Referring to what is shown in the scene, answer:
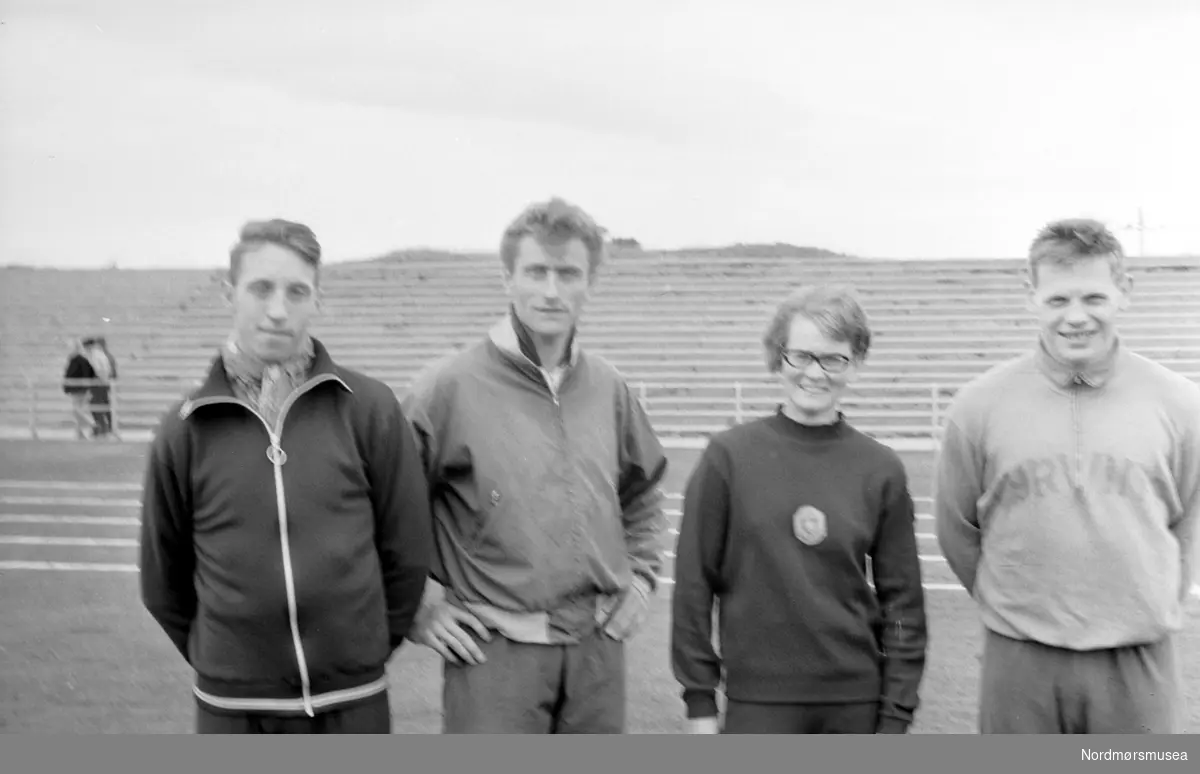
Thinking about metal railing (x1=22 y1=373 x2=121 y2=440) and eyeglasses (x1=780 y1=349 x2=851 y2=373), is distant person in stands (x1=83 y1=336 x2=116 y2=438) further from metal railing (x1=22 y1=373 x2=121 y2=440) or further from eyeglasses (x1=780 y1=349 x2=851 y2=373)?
eyeglasses (x1=780 y1=349 x2=851 y2=373)

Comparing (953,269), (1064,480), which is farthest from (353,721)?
(953,269)

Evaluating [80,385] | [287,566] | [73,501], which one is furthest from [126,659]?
[80,385]

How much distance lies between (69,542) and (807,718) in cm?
727

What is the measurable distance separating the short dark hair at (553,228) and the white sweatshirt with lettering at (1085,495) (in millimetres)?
999

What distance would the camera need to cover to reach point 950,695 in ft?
15.5

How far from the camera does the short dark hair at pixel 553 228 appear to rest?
283 centimetres

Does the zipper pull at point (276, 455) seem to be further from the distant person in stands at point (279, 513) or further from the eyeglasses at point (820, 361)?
the eyeglasses at point (820, 361)

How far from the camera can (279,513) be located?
2.56 meters

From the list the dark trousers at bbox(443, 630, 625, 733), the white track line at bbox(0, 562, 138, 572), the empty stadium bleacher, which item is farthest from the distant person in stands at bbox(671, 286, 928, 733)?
the empty stadium bleacher

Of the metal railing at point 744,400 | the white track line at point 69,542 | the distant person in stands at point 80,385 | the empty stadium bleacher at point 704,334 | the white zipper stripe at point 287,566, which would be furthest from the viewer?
the distant person in stands at point 80,385

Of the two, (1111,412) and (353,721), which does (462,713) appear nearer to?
(353,721)

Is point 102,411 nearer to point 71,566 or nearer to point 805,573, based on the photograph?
point 71,566

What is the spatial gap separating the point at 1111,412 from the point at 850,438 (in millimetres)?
638

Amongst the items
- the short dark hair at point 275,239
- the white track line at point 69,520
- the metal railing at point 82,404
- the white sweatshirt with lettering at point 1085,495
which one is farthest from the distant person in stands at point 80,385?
the white sweatshirt with lettering at point 1085,495
